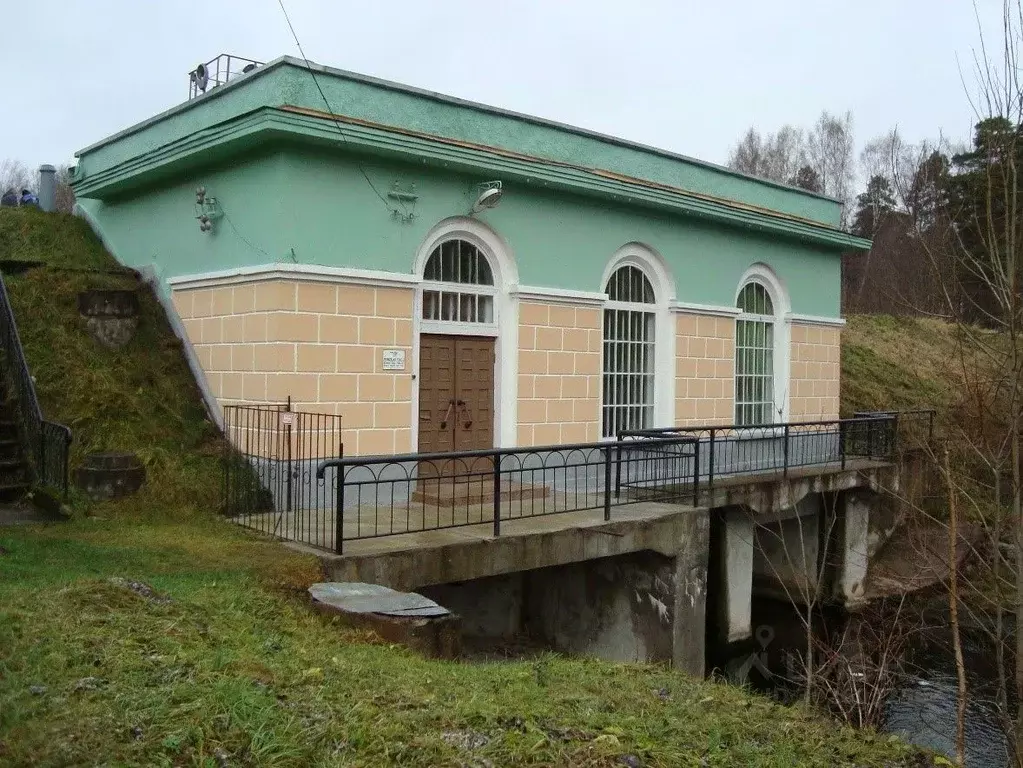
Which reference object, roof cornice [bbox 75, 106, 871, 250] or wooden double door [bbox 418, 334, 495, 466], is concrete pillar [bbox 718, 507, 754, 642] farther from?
roof cornice [bbox 75, 106, 871, 250]

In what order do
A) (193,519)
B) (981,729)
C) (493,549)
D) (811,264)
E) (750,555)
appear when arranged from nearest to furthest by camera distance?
(493,549) → (193,519) → (981,729) → (750,555) → (811,264)

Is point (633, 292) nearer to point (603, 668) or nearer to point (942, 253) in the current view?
point (942, 253)

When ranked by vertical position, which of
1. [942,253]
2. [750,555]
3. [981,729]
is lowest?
[981,729]

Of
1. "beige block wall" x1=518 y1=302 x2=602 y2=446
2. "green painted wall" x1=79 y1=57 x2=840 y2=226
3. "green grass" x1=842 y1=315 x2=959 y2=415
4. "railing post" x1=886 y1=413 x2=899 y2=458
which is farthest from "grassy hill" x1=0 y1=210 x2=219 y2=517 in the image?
"green grass" x1=842 y1=315 x2=959 y2=415

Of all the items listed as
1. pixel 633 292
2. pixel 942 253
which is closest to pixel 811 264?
pixel 633 292

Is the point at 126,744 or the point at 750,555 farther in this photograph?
the point at 750,555

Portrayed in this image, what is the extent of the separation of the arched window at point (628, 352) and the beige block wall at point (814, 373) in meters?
3.77

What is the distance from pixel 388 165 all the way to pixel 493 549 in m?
4.94

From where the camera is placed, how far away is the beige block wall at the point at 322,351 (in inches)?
419

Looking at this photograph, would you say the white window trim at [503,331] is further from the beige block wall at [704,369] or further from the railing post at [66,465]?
the railing post at [66,465]

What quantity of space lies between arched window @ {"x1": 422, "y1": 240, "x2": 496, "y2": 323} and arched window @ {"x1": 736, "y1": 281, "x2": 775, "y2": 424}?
5.57 meters

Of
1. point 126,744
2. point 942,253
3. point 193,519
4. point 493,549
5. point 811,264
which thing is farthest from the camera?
point 811,264

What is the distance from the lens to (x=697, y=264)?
15.3m

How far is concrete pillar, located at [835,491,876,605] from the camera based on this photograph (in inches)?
608
